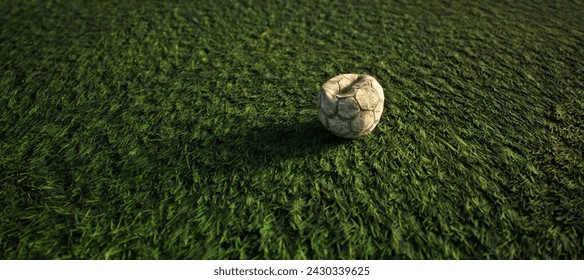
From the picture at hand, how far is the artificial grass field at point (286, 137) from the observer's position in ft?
6.70

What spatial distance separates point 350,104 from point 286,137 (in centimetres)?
62

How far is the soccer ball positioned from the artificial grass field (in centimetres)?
23

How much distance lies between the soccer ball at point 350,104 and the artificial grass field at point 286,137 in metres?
0.23

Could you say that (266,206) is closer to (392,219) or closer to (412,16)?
(392,219)

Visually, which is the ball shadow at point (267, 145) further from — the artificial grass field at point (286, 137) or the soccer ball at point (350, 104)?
the soccer ball at point (350, 104)

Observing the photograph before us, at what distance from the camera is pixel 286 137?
2572 mm

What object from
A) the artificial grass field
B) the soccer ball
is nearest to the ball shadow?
the artificial grass field

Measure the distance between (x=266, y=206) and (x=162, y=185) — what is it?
0.74 metres

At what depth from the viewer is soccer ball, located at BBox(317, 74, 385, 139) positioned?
2168 mm

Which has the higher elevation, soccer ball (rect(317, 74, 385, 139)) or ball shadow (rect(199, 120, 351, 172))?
soccer ball (rect(317, 74, 385, 139))

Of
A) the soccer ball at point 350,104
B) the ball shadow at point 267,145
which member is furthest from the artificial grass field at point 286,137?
the soccer ball at point 350,104

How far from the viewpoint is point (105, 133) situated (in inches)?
105

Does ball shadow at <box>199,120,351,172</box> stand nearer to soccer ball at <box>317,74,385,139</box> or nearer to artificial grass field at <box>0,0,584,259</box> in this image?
artificial grass field at <box>0,0,584,259</box>
